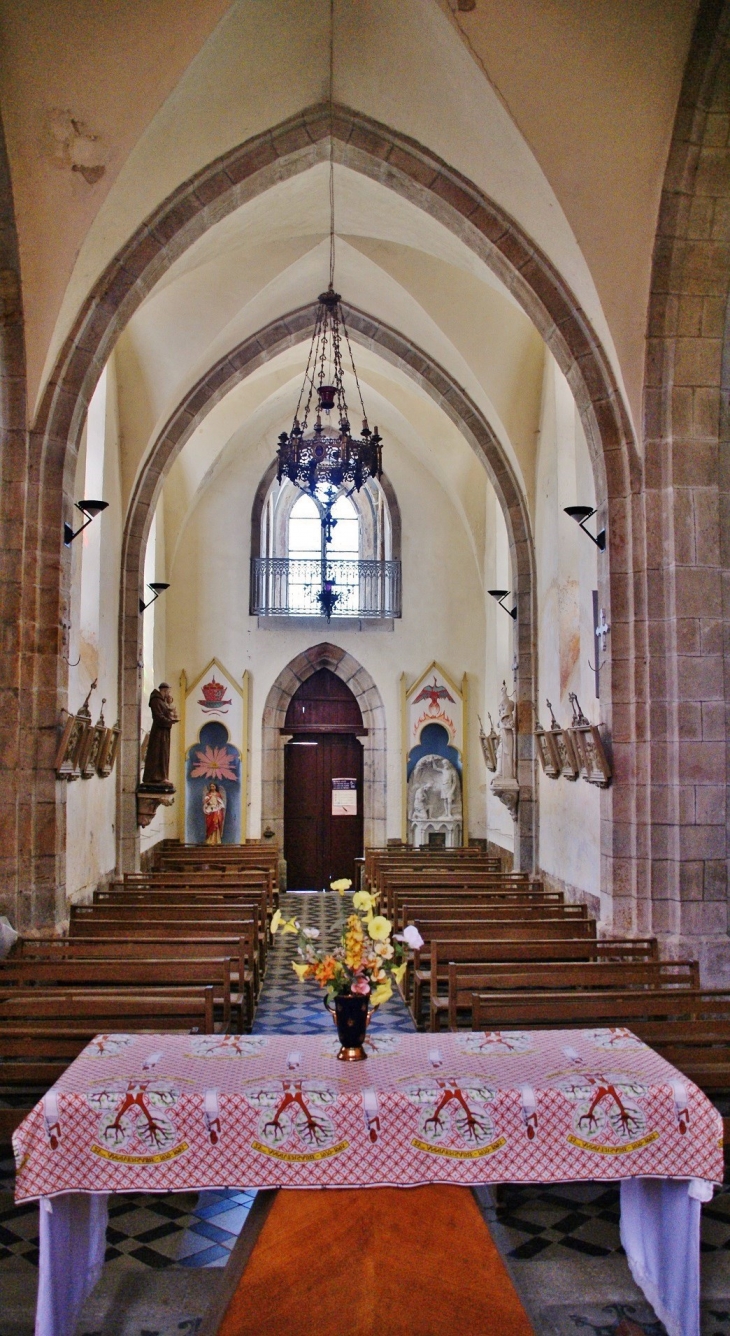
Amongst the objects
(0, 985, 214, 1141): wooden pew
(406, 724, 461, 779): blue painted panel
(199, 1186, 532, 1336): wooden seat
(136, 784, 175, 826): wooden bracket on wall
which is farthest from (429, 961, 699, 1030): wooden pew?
(406, 724, 461, 779): blue painted panel

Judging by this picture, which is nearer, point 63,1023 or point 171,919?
point 63,1023

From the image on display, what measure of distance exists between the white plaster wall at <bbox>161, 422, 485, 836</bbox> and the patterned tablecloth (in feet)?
44.3

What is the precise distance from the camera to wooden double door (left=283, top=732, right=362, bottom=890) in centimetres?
1791

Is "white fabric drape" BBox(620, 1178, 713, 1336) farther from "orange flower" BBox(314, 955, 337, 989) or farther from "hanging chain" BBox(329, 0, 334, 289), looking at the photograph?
"hanging chain" BBox(329, 0, 334, 289)

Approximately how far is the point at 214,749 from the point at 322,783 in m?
1.92

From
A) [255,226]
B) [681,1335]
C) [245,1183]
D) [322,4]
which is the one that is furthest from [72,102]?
[681,1335]

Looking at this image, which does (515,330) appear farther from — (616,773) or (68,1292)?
(68,1292)

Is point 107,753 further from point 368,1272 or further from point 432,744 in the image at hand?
point 368,1272

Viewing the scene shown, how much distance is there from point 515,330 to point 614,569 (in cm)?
465

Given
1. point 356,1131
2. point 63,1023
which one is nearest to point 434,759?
point 63,1023

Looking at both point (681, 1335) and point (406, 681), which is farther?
point (406, 681)

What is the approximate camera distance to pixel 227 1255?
4.49m

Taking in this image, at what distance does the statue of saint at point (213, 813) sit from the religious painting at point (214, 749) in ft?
0.12

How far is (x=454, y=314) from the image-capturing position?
11.8 meters
